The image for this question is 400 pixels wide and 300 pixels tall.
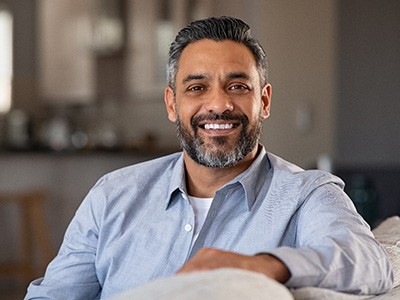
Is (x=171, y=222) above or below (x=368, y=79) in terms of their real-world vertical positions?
above

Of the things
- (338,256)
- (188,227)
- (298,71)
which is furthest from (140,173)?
(298,71)

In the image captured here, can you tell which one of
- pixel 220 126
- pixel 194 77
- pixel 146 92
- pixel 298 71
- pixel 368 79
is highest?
pixel 194 77

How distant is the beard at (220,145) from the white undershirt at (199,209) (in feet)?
0.33

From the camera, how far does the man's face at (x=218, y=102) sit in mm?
1898

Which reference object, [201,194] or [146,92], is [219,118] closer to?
[201,194]

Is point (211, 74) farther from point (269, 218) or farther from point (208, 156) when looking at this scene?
point (269, 218)

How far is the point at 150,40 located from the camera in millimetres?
7074

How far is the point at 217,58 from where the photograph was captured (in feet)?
6.25

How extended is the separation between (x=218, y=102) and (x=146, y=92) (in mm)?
5335

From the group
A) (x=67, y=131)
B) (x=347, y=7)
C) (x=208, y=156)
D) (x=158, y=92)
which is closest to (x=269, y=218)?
(x=208, y=156)

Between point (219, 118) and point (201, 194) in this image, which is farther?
point (201, 194)

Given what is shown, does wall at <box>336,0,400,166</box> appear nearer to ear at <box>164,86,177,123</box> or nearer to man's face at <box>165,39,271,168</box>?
ear at <box>164,86,177,123</box>

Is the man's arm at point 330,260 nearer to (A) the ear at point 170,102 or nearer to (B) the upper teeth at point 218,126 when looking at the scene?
(B) the upper teeth at point 218,126

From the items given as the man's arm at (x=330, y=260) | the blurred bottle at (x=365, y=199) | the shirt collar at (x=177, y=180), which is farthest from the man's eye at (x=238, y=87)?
the blurred bottle at (x=365, y=199)
